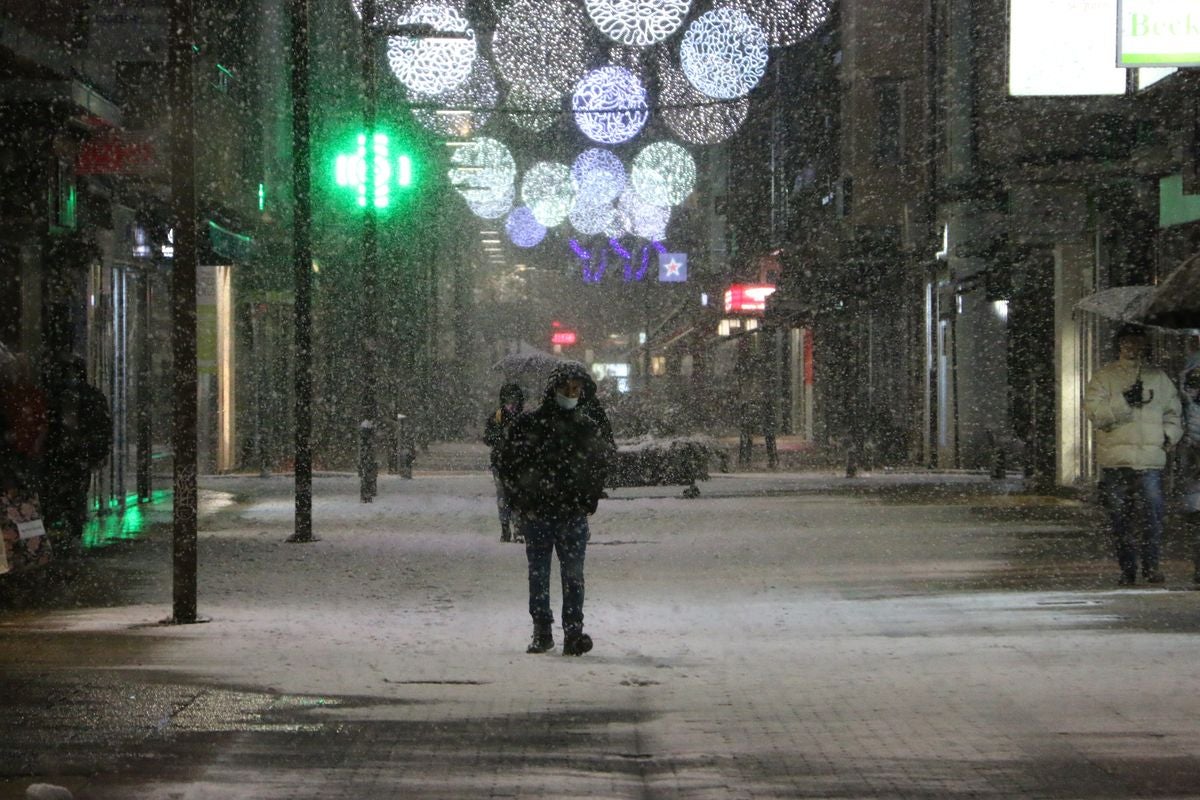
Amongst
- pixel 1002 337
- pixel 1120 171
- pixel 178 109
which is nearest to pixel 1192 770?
pixel 178 109

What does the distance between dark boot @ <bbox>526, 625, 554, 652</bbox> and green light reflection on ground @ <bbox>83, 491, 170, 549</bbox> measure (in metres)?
7.69

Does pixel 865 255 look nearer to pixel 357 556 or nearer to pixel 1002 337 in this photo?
pixel 1002 337

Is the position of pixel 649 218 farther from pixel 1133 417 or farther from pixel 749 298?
pixel 1133 417

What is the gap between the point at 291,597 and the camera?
1266 cm

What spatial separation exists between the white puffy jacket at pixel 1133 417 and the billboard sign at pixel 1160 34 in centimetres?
350

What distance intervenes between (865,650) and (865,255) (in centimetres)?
2962

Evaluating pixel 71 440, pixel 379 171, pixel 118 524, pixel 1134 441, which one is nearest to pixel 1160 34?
pixel 1134 441

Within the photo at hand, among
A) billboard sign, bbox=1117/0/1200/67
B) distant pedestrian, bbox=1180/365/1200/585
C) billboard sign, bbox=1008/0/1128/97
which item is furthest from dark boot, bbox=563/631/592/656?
billboard sign, bbox=1008/0/1128/97

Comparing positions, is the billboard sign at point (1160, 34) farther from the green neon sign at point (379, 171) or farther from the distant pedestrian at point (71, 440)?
the green neon sign at point (379, 171)

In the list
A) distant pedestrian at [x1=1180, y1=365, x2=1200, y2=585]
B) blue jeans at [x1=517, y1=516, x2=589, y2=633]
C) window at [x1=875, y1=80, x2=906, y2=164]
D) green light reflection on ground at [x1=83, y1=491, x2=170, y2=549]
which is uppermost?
window at [x1=875, y1=80, x2=906, y2=164]

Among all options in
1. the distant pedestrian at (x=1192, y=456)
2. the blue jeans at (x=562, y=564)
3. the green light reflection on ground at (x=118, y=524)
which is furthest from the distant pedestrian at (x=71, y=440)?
the distant pedestrian at (x=1192, y=456)

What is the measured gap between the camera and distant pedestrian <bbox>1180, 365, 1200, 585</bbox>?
12031mm

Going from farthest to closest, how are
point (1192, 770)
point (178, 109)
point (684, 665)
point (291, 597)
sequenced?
point (291, 597)
point (178, 109)
point (684, 665)
point (1192, 770)

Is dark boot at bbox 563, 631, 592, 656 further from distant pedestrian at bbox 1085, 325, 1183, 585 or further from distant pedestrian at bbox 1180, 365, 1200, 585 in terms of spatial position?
distant pedestrian at bbox 1180, 365, 1200, 585
